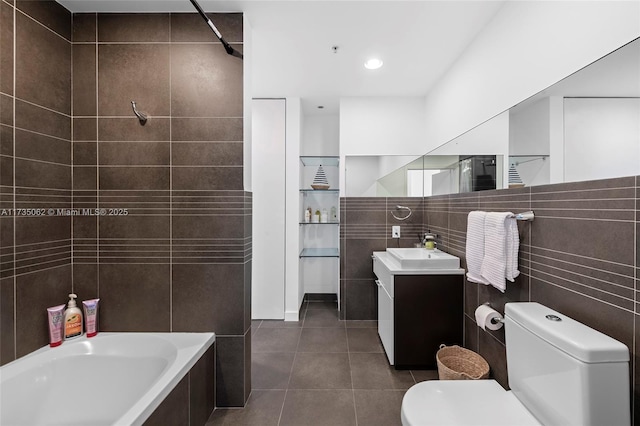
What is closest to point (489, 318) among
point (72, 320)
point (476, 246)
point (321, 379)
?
point (476, 246)

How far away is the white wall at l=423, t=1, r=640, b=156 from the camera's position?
3.77ft

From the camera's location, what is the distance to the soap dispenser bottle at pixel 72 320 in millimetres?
1768

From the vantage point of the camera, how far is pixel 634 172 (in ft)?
3.23

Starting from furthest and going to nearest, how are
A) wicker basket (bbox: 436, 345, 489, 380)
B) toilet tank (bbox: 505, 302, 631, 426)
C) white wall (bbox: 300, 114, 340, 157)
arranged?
1. white wall (bbox: 300, 114, 340, 157)
2. wicker basket (bbox: 436, 345, 489, 380)
3. toilet tank (bbox: 505, 302, 631, 426)

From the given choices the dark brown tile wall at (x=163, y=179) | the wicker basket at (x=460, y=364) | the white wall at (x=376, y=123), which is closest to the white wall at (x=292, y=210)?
the white wall at (x=376, y=123)

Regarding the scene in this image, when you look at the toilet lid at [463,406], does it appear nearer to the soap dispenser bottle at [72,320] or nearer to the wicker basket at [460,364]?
the wicker basket at [460,364]

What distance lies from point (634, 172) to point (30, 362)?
2850 mm

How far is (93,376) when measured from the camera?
165 cm

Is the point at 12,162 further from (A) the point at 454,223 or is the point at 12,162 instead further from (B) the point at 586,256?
(A) the point at 454,223

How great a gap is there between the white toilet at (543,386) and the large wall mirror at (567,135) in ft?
2.01

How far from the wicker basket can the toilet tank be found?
0.60 m

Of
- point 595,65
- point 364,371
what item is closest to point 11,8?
point 595,65

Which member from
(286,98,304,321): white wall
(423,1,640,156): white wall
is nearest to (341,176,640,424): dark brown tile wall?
(423,1,640,156): white wall

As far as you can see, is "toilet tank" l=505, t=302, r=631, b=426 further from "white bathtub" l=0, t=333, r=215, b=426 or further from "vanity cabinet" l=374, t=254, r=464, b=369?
"white bathtub" l=0, t=333, r=215, b=426
